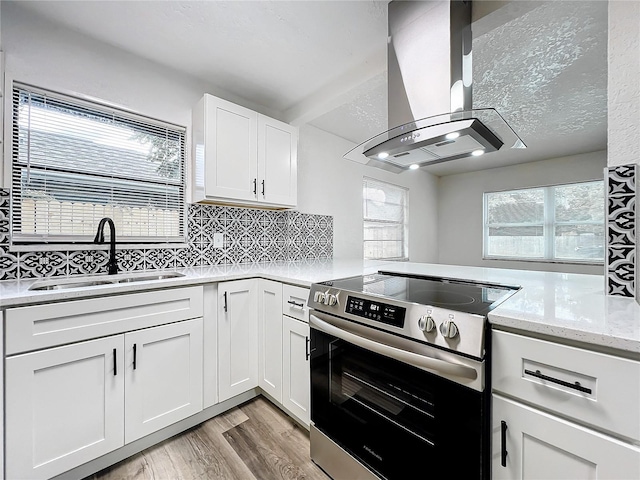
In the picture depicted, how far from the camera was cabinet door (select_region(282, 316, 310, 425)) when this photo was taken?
153 centimetres

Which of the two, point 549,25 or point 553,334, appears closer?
point 553,334

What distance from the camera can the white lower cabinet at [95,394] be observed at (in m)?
1.13

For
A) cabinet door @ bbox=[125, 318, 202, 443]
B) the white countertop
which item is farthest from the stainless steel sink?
cabinet door @ bbox=[125, 318, 202, 443]

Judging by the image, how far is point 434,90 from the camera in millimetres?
1316

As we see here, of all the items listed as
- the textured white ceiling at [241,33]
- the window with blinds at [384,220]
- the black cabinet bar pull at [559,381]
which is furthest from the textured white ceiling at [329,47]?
the black cabinet bar pull at [559,381]

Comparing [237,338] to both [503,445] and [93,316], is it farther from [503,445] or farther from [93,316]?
[503,445]

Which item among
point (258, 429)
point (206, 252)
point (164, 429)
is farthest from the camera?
point (206, 252)

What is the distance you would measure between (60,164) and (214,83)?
1252mm

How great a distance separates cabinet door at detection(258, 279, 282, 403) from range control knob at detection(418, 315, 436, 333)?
95cm

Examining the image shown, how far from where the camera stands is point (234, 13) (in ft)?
5.13

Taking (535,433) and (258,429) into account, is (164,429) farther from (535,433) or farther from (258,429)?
(535,433)

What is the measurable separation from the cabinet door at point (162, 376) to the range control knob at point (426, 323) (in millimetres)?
1275

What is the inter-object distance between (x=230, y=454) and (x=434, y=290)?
1349 millimetres

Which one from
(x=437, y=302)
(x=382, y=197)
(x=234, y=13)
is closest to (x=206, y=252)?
(x=234, y=13)
